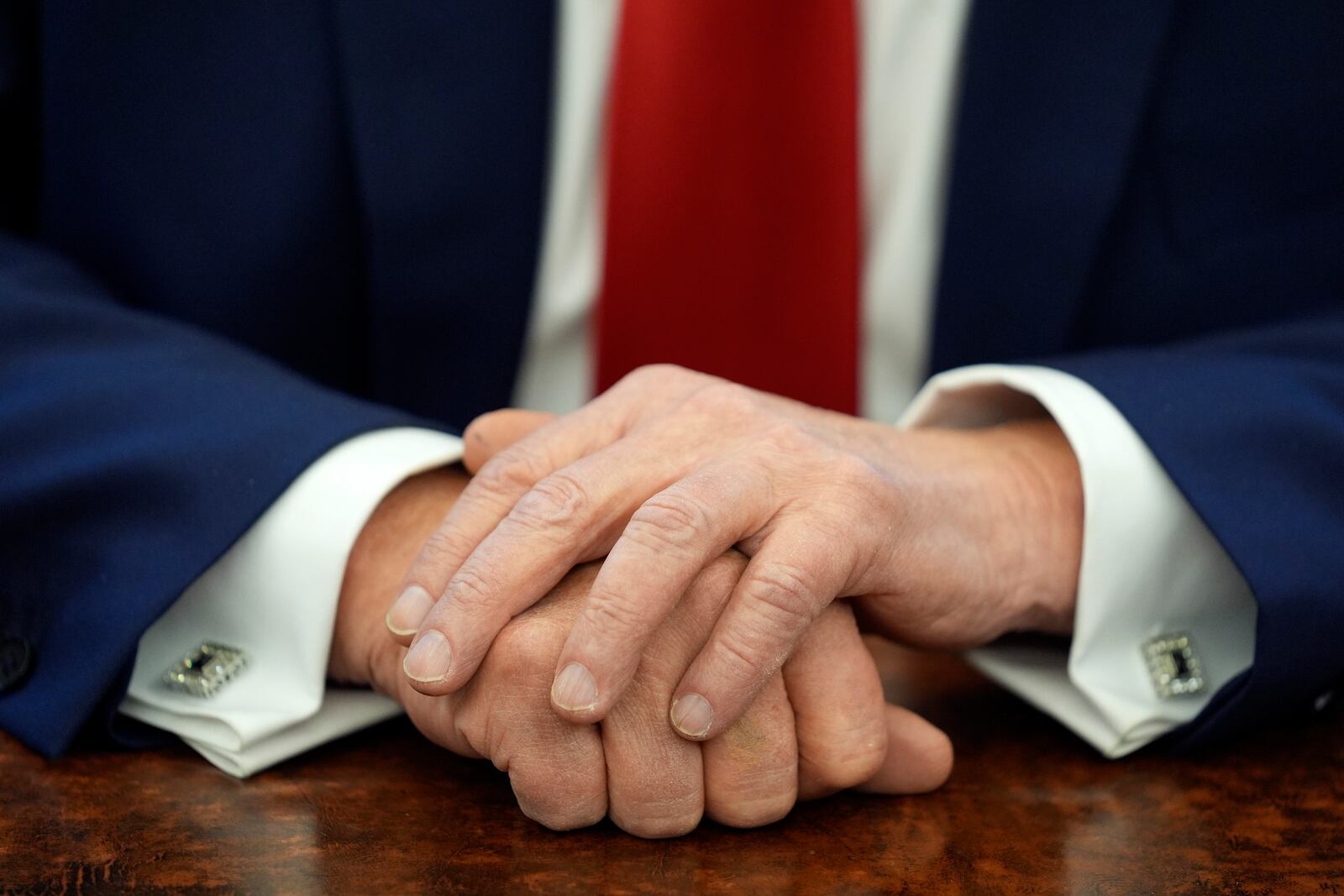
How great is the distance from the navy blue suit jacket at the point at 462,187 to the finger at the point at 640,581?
0.34 m

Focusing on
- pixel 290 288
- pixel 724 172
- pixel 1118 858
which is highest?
pixel 724 172

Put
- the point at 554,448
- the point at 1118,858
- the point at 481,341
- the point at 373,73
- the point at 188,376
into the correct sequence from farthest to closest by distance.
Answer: the point at 481,341 → the point at 373,73 → the point at 188,376 → the point at 554,448 → the point at 1118,858

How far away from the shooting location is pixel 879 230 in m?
1.14

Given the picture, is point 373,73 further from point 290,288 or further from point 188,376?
point 188,376

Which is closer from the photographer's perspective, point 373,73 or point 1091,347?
point 373,73

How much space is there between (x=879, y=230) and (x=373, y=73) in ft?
1.54

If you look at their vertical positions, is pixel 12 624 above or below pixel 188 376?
below

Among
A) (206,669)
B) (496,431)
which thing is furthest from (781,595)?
(206,669)

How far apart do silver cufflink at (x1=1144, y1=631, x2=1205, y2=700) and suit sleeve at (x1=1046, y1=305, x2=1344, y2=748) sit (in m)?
0.03

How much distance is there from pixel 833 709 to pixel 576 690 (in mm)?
143

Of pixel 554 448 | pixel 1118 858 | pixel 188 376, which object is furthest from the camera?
pixel 188 376

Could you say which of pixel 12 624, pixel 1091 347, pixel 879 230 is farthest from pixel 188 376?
pixel 1091 347

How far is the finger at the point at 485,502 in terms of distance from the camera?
628 millimetres

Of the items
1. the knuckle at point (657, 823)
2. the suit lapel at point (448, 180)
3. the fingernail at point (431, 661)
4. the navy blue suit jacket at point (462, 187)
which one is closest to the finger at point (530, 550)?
the fingernail at point (431, 661)
